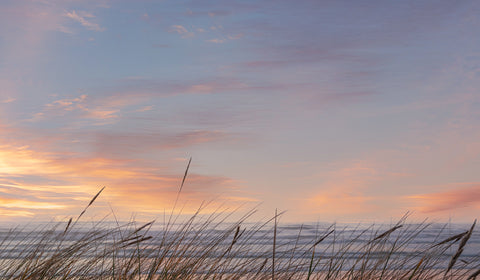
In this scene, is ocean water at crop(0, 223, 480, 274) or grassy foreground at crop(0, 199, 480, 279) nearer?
grassy foreground at crop(0, 199, 480, 279)

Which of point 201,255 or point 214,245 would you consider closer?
point 214,245

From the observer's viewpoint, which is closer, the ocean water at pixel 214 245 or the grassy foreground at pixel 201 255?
the grassy foreground at pixel 201 255

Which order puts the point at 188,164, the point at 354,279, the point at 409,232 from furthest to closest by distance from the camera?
1. the point at 409,232
2. the point at 354,279
3. the point at 188,164

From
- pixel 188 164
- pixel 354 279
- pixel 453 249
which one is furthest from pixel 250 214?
pixel 453 249

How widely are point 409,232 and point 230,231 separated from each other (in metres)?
2.01

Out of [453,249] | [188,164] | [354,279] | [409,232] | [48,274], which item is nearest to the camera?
[188,164]

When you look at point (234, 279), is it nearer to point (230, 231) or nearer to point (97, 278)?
point (230, 231)

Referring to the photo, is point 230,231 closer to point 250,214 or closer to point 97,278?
point 250,214

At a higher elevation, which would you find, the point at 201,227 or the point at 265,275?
the point at 201,227

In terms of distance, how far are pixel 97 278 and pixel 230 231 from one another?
55.0 inches

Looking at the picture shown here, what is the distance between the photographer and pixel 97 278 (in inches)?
172

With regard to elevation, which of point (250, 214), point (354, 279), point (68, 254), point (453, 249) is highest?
point (453, 249)

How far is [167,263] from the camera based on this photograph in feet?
12.7

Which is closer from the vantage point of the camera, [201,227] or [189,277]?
[189,277]
